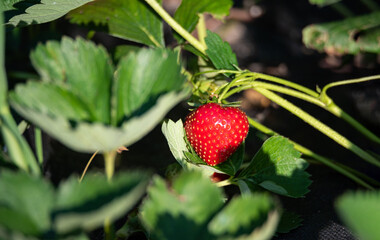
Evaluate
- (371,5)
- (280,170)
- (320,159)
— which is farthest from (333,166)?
(371,5)

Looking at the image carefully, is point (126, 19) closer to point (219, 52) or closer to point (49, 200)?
point (219, 52)

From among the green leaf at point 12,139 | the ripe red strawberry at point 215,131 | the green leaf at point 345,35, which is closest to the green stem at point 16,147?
the green leaf at point 12,139

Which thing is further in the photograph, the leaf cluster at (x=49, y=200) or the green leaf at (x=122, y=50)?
the green leaf at (x=122, y=50)

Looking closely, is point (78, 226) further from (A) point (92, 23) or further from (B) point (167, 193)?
(A) point (92, 23)

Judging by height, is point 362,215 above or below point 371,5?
above

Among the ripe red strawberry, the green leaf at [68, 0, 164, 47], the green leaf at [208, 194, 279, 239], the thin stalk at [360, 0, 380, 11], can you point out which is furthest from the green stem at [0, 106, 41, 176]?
the thin stalk at [360, 0, 380, 11]

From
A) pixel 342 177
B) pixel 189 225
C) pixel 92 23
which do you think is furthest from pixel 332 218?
pixel 92 23

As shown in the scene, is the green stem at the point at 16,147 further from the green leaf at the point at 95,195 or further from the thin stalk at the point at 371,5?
the thin stalk at the point at 371,5

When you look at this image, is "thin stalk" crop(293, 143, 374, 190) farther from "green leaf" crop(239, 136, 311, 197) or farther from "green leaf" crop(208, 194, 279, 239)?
"green leaf" crop(208, 194, 279, 239)
